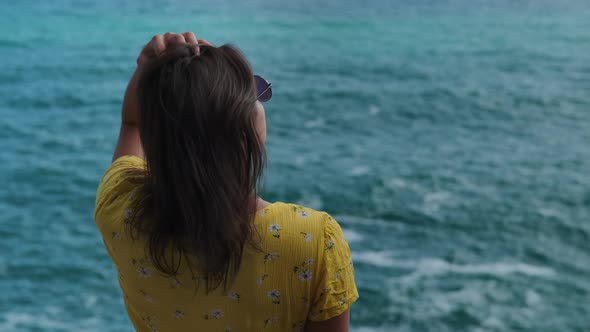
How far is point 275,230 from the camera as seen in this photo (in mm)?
1045

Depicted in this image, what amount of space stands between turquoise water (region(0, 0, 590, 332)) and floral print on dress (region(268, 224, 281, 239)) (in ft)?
12.7

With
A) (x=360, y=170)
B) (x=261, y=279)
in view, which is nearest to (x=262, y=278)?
(x=261, y=279)

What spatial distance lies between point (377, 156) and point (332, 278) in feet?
20.8

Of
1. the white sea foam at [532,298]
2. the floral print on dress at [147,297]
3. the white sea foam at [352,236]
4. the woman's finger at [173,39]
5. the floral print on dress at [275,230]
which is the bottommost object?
the white sea foam at [532,298]

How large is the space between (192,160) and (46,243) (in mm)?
5337

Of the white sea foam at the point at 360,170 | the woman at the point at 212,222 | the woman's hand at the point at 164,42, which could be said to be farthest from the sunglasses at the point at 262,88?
the white sea foam at the point at 360,170

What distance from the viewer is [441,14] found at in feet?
50.5

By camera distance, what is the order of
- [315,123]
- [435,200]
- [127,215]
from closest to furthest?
[127,215] < [435,200] < [315,123]

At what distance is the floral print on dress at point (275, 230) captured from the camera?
104 cm

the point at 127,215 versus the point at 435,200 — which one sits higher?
the point at 127,215

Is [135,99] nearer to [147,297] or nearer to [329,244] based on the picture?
[147,297]

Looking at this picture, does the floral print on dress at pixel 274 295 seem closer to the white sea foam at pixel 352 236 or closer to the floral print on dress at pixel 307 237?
the floral print on dress at pixel 307 237

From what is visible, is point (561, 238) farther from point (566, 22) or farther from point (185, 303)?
point (566, 22)

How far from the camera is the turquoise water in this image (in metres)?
5.12
